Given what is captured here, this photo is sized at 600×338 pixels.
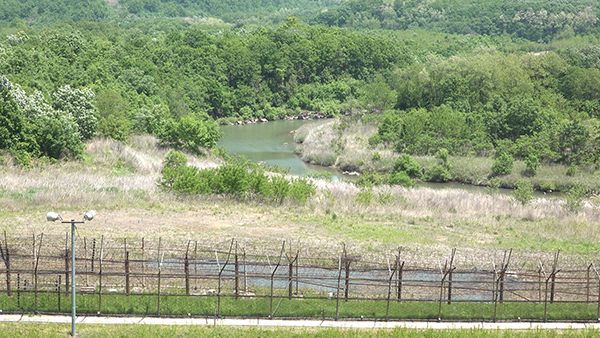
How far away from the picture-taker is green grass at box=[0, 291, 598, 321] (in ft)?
84.4

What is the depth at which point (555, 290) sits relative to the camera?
27.7 m

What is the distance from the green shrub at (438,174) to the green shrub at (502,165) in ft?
13.0

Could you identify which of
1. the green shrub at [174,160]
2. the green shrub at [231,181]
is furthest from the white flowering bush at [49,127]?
the green shrub at [231,181]

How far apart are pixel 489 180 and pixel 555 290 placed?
33.6 metres

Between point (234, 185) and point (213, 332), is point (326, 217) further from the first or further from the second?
point (213, 332)

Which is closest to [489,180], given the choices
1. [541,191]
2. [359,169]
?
[541,191]

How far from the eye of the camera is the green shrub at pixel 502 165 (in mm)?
60656

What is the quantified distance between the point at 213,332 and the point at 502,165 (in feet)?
139

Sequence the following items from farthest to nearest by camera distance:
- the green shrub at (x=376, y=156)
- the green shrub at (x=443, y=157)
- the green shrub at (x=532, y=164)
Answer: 1. the green shrub at (x=376, y=156)
2. the green shrub at (x=443, y=157)
3. the green shrub at (x=532, y=164)

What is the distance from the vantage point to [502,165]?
6069 cm

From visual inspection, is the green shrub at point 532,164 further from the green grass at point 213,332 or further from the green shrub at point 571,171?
the green grass at point 213,332

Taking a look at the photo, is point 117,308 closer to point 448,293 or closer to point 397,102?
point 448,293

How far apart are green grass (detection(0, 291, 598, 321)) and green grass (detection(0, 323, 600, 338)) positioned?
1.14 m

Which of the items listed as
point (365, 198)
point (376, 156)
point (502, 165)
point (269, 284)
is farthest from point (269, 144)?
point (269, 284)
